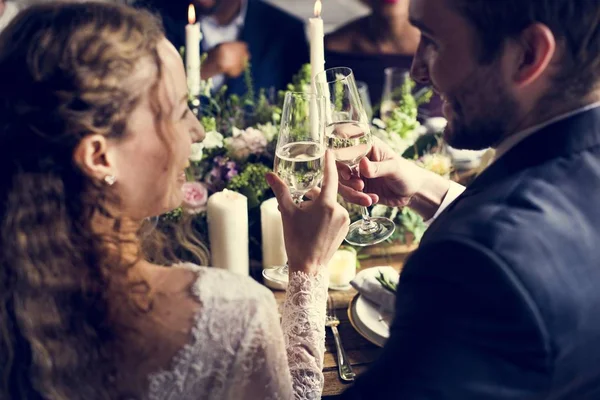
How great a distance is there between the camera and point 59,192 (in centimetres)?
95

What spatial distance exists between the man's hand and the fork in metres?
1.97

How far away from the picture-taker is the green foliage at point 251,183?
5.40ft

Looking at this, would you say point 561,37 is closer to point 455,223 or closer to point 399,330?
point 455,223

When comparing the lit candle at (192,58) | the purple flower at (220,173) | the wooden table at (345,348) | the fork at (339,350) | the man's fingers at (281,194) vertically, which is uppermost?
the lit candle at (192,58)

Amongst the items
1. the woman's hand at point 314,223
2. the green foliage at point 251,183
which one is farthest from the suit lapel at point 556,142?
the green foliage at point 251,183

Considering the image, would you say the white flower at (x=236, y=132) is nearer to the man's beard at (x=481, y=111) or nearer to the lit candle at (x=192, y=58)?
the lit candle at (x=192, y=58)

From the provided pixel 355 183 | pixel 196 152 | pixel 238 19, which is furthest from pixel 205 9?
pixel 355 183

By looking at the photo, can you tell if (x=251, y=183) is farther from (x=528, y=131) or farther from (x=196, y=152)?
(x=528, y=131)

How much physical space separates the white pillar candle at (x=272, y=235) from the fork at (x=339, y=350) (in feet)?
0.61

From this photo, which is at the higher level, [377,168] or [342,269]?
[377,168]

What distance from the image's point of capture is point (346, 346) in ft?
4.62

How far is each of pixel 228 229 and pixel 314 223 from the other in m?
0.44

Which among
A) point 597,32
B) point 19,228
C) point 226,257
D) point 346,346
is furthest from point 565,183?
point 226,257

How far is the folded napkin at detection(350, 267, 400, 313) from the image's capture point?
1.46 m
